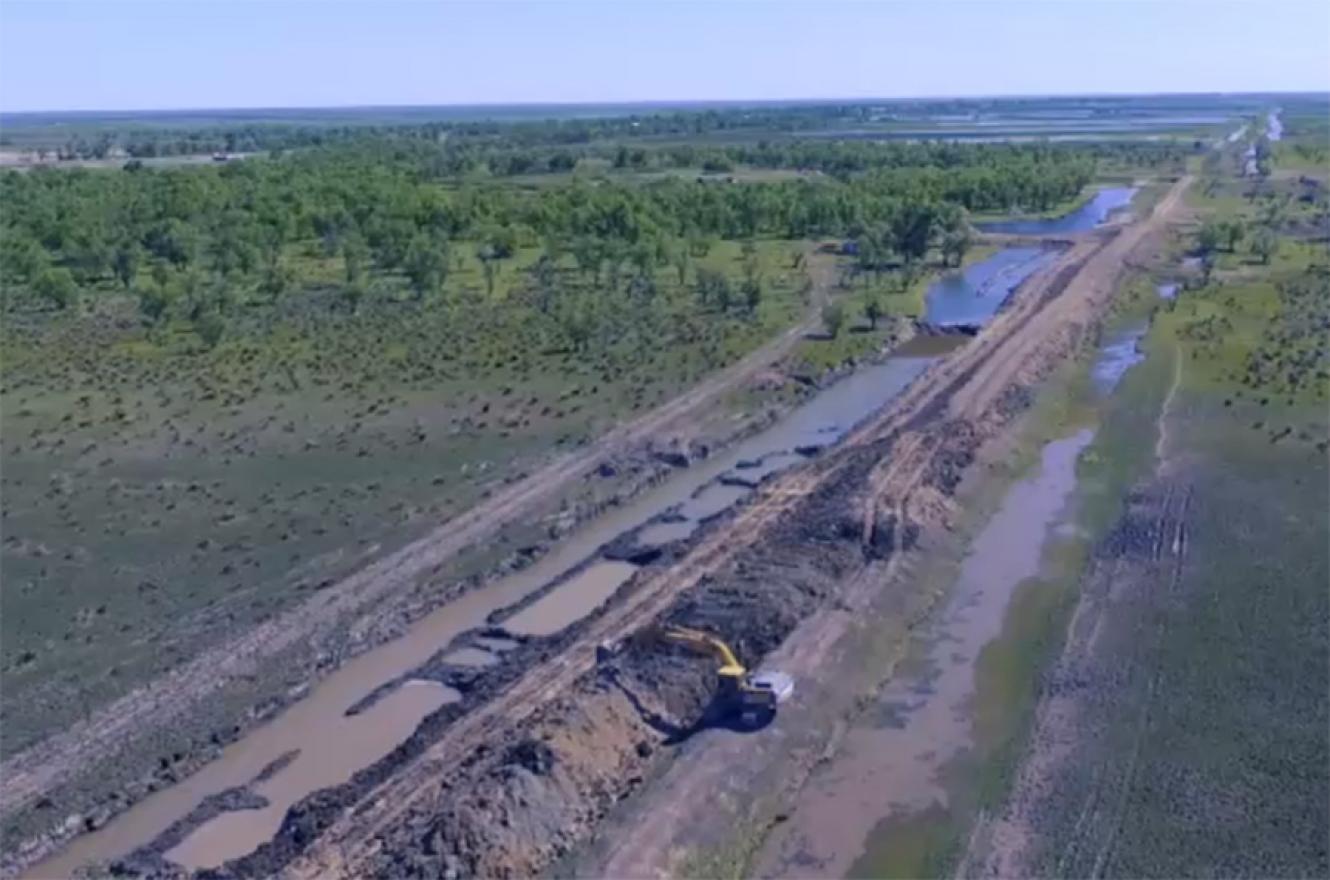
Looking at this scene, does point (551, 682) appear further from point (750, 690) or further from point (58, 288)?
point (58, 288)

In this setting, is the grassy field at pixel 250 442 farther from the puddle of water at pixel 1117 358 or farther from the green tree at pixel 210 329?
the puddle of water at pixel 1117 358

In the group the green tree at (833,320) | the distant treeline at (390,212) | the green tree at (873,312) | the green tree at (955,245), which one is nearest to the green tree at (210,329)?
the distant treeline at (390,212)

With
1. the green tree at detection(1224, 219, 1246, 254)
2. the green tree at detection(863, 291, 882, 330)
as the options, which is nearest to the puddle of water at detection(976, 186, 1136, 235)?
the green tree at detection(1224, 219, 1246, 254)

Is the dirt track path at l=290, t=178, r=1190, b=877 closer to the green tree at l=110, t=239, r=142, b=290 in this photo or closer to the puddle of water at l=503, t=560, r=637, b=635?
the puddle of water at l=503, t=560, r=637, b=635

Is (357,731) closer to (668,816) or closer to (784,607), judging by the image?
(668,816)

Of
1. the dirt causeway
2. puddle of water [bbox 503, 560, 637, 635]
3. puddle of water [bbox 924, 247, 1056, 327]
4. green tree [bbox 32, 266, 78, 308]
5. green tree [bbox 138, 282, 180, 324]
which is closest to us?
the dirt causeway

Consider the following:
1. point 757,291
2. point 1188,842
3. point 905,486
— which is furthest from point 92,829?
point 757,291
